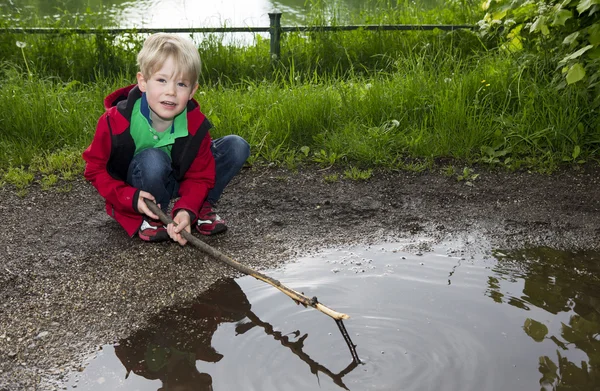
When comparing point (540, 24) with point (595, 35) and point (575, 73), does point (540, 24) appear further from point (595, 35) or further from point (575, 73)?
point (575, 73)

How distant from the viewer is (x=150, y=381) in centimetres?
240

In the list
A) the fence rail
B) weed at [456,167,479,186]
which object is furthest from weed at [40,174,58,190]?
weed at [456,167,479,186]

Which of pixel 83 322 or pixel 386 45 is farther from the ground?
pixel 386 45

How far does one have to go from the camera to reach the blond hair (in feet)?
10.3

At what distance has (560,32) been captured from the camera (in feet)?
15.6

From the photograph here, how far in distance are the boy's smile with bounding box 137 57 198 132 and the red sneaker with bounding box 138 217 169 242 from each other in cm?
58

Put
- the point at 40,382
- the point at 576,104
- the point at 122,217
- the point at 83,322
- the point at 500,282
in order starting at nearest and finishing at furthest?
the point at 40,382
the point at 83,322
the point at 500,282
the point at 122,217
the point at 576,104

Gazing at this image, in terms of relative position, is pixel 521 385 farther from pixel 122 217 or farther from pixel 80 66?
pixel 80 66

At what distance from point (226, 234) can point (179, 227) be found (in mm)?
550

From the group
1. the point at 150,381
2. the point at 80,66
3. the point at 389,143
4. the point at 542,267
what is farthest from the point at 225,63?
the point at 150,381

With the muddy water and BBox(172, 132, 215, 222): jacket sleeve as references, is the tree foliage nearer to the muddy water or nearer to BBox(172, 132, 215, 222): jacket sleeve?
the muddy water

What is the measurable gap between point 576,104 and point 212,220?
8.75 ft

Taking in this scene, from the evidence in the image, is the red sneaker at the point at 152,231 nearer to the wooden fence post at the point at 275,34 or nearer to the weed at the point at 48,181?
the weed at the point at 48,181

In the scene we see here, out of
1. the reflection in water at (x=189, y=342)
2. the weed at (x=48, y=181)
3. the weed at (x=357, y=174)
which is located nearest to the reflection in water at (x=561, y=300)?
the reflection in water at (x=189, y=342)
